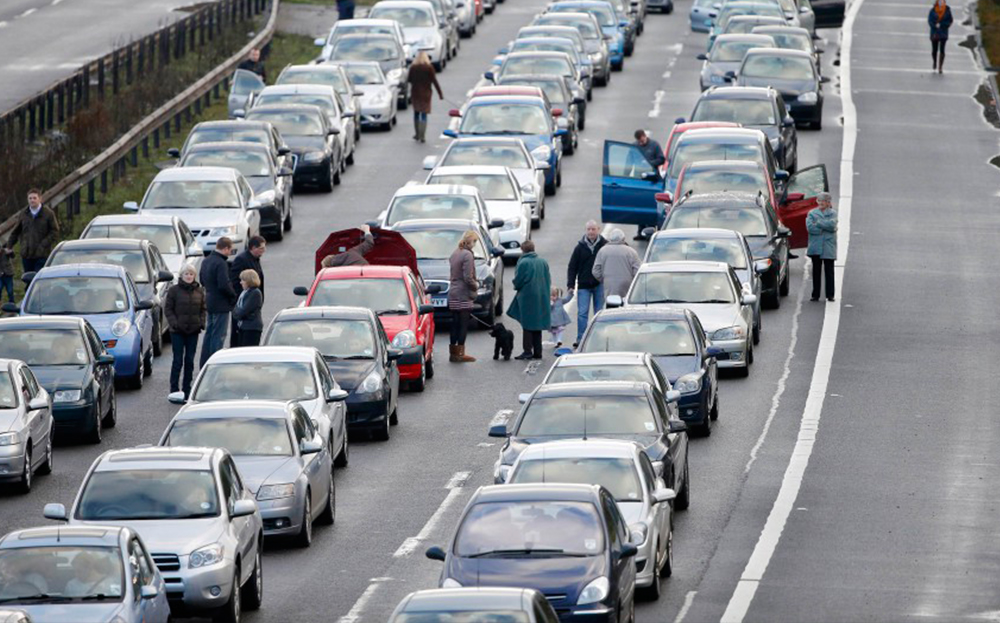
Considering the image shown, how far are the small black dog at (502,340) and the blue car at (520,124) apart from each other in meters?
12.2

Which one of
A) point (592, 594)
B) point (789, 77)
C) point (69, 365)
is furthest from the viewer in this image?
point (789, 77)

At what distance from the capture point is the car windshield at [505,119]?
44719mm

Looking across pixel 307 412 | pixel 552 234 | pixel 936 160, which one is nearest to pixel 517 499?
pixel 307 412

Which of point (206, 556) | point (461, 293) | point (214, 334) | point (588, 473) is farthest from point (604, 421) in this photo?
point (461, 293)

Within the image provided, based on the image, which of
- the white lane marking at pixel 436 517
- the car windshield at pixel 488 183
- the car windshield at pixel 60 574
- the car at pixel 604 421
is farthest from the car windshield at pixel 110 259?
the car windshield at pixel 60 574

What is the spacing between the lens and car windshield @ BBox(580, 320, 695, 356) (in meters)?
27.7

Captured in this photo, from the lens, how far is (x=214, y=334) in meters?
30.0

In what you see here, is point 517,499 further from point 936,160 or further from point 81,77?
point 81,77

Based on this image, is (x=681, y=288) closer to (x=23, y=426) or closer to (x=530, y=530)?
(x=23, y=426)

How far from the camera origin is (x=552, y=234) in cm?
4041

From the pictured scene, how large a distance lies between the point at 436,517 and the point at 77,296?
28.7 feet

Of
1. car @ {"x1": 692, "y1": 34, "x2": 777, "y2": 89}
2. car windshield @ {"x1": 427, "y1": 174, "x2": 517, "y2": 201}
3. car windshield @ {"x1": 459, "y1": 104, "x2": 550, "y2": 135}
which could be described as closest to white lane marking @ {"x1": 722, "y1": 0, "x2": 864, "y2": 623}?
car @ {"x1": 692, "y1": 34, "x2": 777, "y2": 89}

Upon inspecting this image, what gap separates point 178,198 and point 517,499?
20.1m

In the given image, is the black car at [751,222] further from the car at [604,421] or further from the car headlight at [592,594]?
the car headlight at [592,594]
